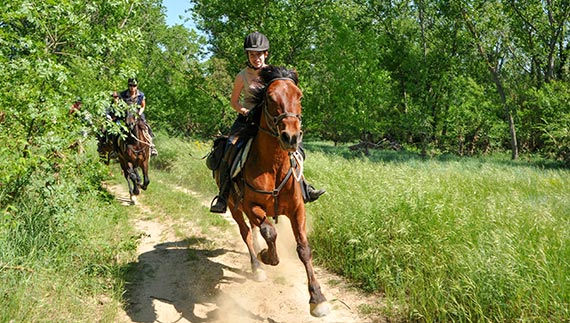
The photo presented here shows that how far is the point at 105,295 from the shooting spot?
4.83 meters

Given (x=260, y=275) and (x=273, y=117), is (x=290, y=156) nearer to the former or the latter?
(x=273, y=117)

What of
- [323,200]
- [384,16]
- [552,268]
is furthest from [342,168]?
A: [384,16]

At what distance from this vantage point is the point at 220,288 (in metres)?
5.47

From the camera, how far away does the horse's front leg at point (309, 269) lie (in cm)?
421

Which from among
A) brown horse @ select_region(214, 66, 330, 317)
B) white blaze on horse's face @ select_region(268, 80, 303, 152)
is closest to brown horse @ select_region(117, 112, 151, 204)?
brown horse @ select_region(214, 66, 330, 317)

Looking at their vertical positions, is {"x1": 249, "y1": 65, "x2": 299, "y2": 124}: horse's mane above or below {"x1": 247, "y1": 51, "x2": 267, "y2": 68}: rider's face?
below

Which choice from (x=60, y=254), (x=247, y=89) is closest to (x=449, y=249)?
(x=247, y=89)

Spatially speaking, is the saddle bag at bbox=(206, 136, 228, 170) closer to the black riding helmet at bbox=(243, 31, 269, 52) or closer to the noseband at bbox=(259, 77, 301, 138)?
the black riding helmet at bbox=(243, 31, 269, 52)

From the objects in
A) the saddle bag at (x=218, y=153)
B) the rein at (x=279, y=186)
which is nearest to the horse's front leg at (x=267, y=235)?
the rein at (x=279, y=186)

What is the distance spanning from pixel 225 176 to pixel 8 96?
9.04 feet

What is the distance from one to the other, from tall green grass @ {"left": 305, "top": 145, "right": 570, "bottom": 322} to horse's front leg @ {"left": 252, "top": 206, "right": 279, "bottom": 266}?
1.35m

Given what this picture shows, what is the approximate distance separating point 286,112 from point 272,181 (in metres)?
1.12

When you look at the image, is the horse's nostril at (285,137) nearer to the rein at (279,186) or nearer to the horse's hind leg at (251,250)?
the rein at (279,186)

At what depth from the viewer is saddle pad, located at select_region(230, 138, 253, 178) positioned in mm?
4941
